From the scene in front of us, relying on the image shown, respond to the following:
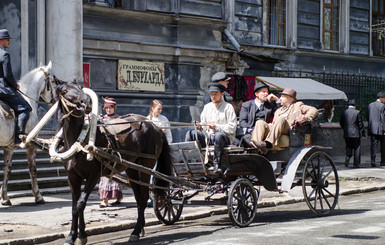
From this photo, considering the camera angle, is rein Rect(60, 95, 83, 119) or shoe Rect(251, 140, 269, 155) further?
shoe Rect(251, 140, 269, 155)

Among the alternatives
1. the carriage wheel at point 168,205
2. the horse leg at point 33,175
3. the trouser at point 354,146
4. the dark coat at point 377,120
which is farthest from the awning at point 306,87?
the carriage wheel at point 168,205

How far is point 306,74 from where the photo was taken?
77.1 ft

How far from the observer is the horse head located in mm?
8539

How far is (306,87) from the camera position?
2145cm

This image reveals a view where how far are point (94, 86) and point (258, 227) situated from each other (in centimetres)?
→ 799

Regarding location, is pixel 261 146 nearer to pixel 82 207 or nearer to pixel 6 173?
pixel 82 207

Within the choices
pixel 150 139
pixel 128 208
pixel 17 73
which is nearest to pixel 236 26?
pixel 17 73

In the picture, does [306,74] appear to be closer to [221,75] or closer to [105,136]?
[221,75]

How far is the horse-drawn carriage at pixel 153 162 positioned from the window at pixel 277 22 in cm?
1194

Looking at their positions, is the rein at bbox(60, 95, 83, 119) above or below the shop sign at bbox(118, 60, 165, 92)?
below

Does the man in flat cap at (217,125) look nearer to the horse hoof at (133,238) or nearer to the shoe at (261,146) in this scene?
the shoe at (261,146)

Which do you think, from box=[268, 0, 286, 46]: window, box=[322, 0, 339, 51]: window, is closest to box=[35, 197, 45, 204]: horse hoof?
box=[268, 0, 286, 46]: window

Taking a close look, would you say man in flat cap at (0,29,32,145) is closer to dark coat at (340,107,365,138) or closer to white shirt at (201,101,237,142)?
white shirt at (201,101,237,142)

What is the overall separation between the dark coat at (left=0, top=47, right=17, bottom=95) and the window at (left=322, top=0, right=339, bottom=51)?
15.2 metres
